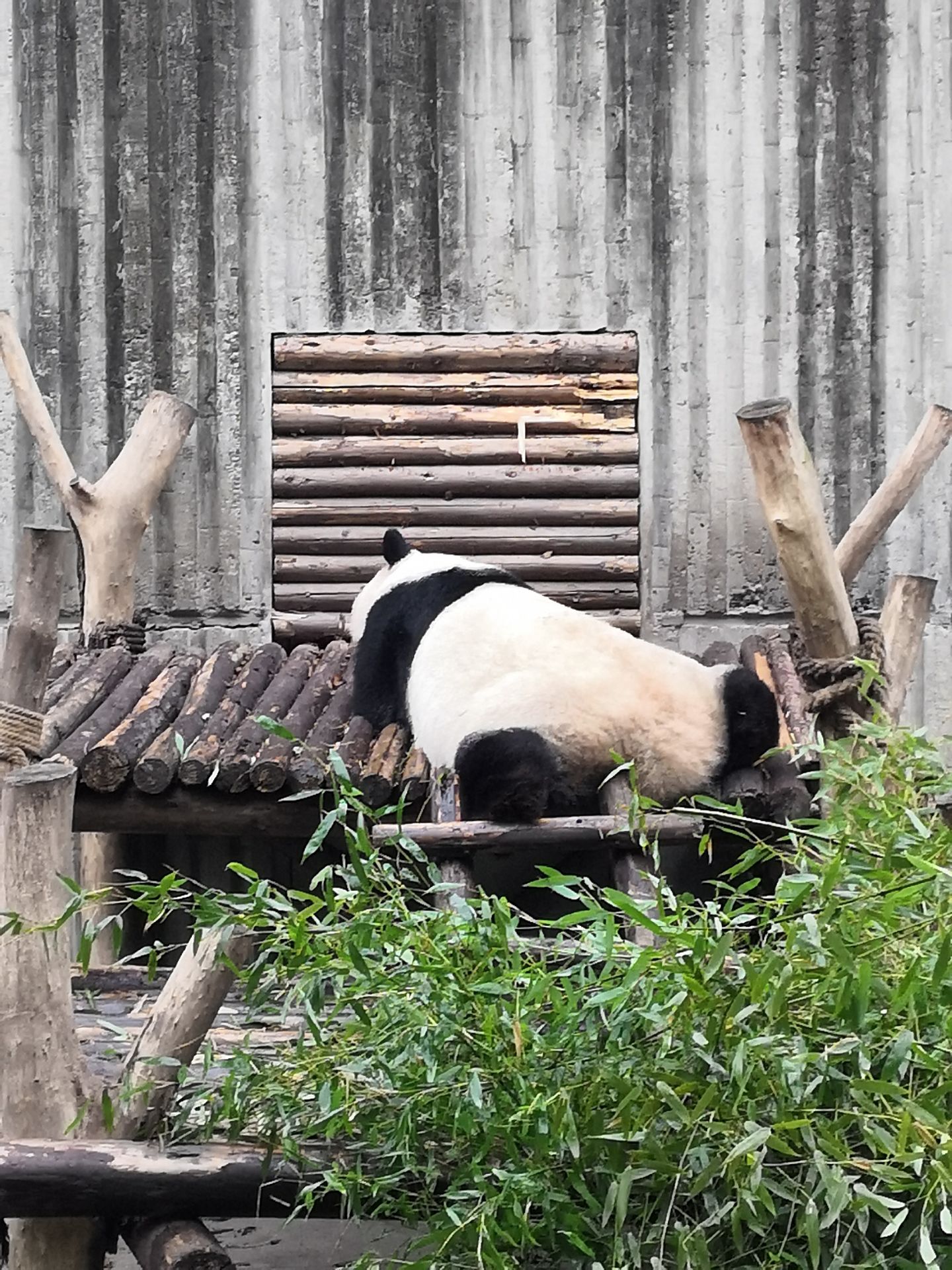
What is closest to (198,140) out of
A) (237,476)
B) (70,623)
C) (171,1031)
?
(237,476)

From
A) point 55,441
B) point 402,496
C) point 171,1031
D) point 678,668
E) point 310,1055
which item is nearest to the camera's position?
point 310,1055

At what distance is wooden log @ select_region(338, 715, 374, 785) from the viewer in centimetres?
468

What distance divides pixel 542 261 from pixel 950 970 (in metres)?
4.63

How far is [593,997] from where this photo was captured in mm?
2402

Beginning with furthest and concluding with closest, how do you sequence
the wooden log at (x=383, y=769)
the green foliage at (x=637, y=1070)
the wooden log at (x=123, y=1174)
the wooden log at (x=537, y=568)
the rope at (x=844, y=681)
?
the wooden log at (x=537, y=568)
the wooden log at (x=383, y=769)
the rope at (x=844, y=681)
the wooden log at (x=123, y=1174)
the green foliage at (x=637, y=1070)

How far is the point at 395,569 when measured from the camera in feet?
18.2

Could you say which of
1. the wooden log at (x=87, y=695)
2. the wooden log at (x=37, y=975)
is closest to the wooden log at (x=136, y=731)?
the wooden log at (x=87, y=695)

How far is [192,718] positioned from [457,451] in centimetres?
186

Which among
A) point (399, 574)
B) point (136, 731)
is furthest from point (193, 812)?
point (399, 574)

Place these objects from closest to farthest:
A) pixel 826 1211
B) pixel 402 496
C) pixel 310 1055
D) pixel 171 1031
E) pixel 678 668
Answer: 1. pixel 826 1211
2. pixel 310 1055
3. pixel 171 1031
4. pixel 678 668
5. pixel 402 496

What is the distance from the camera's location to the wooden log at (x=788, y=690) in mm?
4730

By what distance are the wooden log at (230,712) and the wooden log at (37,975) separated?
1670mm

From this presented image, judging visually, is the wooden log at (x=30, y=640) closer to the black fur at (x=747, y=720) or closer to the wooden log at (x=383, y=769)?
the wooden log at (x=383, y=769)

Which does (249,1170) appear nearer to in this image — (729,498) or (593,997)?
(593,997)
